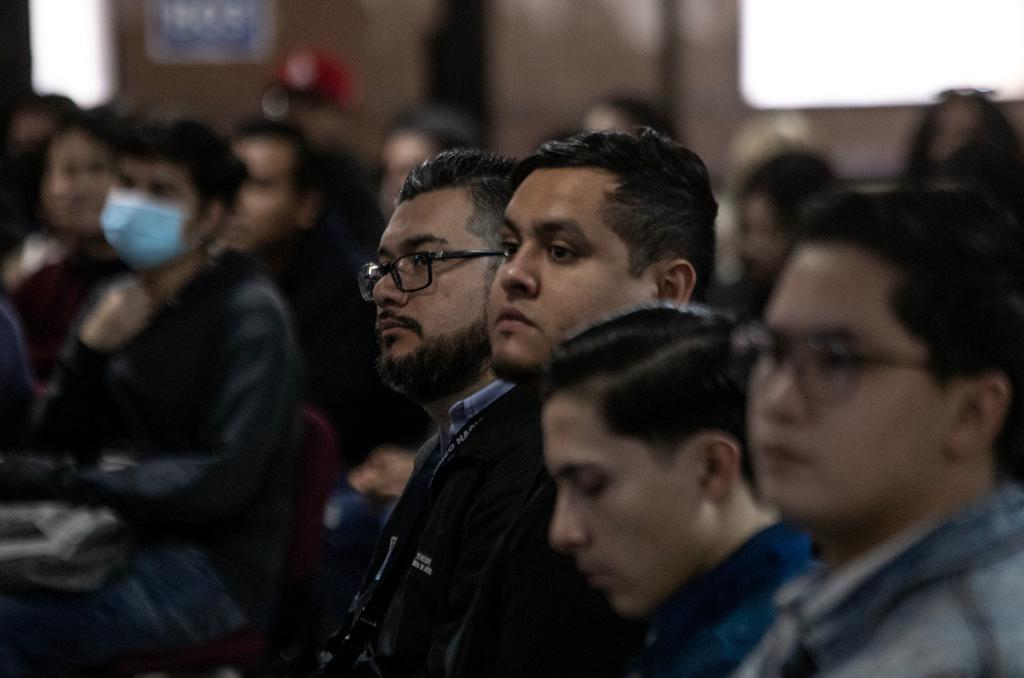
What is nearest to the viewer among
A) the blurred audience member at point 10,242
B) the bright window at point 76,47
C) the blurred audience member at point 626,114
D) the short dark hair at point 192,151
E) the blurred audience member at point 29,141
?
the short dark hair at point 192,151

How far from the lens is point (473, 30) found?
7.99 meters

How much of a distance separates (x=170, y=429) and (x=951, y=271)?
265 cm

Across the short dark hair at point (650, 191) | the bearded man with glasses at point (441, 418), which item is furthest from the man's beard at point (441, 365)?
the short dark hair at point (650, 191)

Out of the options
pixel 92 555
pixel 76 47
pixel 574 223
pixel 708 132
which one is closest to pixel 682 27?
pixel 708 132

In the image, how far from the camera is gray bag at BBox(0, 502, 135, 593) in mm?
3475

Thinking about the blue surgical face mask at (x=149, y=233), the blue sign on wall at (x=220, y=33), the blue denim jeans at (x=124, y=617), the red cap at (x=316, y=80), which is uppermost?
the blue sign on wall at (x=220, y=33)

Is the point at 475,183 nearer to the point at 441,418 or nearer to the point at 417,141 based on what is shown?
the point at 441,418

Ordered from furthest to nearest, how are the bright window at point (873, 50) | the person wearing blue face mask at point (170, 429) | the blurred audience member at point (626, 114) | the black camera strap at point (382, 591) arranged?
the bright window at point (873, 50)
the blurred audience member at point (626, 114)
the person wearing blue face mask at point (170, 429)
the black camera strap at point (382, 591)

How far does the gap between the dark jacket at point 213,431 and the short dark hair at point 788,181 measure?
1.78 meters

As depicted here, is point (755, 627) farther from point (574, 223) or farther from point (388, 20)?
point (388, 20)

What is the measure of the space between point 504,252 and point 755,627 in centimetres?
108

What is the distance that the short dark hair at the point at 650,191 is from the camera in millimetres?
2311

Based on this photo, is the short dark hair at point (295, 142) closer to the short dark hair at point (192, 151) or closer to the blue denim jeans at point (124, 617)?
the short dark hair at point (192, 151)

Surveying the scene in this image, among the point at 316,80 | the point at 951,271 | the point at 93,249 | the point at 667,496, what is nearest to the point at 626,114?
the point at 316,80
